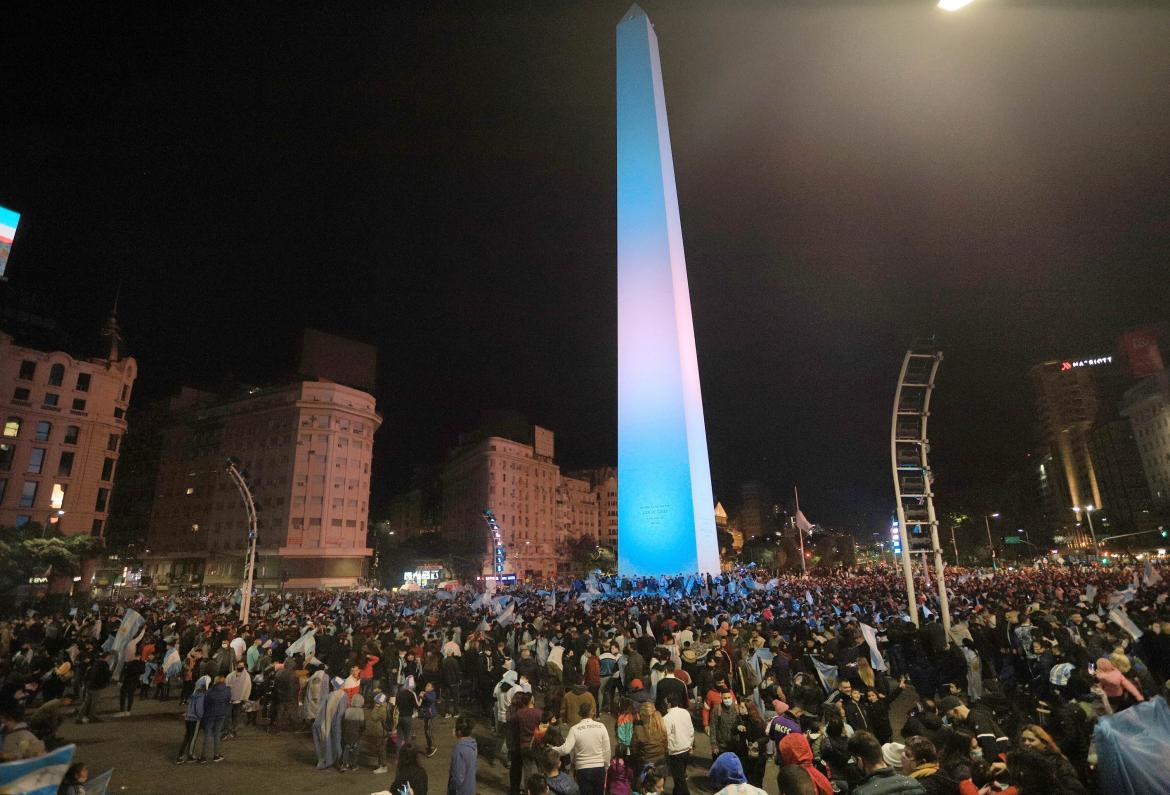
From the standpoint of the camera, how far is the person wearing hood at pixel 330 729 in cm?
1009

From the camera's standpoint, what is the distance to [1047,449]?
139250mm

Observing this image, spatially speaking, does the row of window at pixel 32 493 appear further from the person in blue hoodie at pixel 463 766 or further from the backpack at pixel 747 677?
the backpack at pixel 747 677

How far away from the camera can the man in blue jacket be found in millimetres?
10265

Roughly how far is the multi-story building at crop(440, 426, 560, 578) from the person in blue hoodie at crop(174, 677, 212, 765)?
97156 millimetres

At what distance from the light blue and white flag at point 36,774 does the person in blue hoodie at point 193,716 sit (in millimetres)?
5974

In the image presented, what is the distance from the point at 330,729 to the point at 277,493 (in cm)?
8054

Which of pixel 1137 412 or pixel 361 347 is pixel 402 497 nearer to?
pixel 361 347

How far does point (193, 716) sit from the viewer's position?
1025 cm

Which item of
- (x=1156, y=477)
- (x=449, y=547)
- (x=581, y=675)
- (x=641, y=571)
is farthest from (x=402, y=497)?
(x=581, y=675)

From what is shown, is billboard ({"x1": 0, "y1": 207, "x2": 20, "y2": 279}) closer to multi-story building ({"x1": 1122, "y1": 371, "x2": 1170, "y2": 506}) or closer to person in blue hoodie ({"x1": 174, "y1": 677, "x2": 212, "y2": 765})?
person in blue hoodie ({"x1": 174, "y1": 677, "x2": 212, "y2": 765})

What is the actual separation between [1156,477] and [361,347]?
4660 inches

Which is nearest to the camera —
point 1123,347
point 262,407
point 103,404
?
point 103,404

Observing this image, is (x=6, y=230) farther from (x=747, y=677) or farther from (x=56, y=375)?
(x=747, y=677)

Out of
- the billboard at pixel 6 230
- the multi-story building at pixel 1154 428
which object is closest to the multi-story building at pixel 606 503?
the multi-story building at pixel 1154 428
